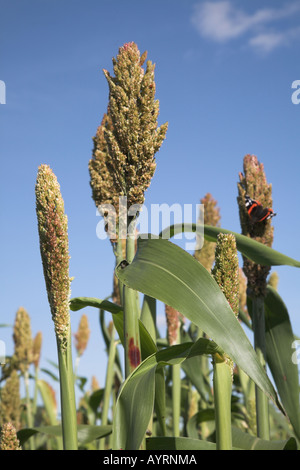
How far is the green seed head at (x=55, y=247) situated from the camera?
1.73 meters

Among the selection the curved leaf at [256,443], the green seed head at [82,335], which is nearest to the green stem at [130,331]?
the curved leaf at [256,443]

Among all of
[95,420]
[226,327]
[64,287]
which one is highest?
[64,287]

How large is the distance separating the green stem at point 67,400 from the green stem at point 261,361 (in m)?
1.33

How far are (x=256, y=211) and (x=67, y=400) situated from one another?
1774 mm

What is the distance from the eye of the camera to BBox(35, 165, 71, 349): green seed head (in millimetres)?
1732

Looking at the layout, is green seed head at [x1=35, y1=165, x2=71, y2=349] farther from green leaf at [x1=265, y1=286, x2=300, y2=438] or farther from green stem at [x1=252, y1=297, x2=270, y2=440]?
green leaf at [x1=265, y1=286, x2=300, y2=438]

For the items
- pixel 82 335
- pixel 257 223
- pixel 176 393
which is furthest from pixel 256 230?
pixel 82 335

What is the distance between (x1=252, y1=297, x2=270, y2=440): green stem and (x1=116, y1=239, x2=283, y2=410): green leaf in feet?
4.56

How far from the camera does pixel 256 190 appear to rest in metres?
3.22

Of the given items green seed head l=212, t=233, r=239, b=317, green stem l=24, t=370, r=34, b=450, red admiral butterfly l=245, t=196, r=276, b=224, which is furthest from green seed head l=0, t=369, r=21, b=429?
green seed head l=212, t=233, r=239, b=317

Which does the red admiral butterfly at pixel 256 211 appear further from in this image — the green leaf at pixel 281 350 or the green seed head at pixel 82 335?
the green seed head at pixel 82 335

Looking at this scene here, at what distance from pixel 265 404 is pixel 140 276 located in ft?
5.17
